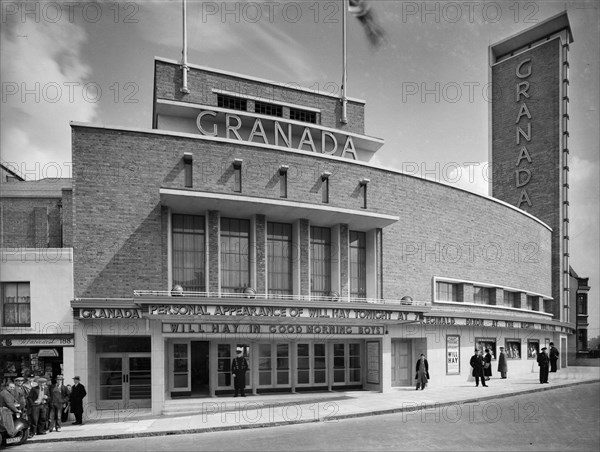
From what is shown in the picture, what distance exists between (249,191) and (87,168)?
21.8ft

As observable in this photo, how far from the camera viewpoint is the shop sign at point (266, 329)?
2000 centimetres

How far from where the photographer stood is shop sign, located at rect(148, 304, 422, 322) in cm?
1867

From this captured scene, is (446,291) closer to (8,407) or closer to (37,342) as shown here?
(37,342)

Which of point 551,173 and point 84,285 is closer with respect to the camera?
point 84,285

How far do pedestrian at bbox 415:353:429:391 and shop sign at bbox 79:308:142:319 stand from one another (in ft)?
44.6

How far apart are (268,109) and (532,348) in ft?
78.3

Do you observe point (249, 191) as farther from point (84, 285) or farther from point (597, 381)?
point (597, 381)

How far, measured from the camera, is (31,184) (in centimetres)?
3123

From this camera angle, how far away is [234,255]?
22.9 m

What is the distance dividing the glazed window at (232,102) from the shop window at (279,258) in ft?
26.3

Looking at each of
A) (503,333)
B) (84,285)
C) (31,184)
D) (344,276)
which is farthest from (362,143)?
(31,184)

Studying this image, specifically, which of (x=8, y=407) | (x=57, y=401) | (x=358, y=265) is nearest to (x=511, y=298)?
(x=358, y=265)

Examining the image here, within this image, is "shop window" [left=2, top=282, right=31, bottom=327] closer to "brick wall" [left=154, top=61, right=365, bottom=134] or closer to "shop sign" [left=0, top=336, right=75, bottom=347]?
"shop sign" [left=0, top=336, right=75, bottom=347]

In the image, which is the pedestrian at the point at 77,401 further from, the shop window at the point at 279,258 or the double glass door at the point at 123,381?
the shop window at the point at 279,258
